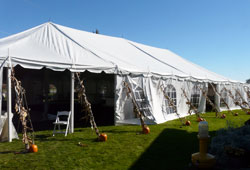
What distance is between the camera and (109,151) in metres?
5.16

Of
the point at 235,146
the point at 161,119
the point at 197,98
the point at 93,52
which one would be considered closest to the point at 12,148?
the point at 93,52

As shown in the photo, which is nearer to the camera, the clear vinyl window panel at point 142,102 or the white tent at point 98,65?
the white tent at point 98,65

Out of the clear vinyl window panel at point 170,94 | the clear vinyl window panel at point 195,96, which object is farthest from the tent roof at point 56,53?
the clear vinyl window panel at point 195,96

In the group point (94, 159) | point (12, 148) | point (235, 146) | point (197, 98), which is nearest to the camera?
point (235, 146)

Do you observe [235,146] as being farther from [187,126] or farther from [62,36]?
[62,36]

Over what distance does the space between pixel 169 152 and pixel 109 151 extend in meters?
1.28

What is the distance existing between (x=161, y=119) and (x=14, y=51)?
5.53 meters

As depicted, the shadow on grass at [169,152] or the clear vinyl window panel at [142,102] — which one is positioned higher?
the clear vinyl window panel at [142,102]

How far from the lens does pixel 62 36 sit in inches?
339

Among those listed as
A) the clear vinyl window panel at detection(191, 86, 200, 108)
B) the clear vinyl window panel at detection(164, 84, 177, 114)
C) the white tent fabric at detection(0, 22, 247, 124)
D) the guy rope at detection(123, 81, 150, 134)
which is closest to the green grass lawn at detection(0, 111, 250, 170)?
the guy rope at detection(123, 81, 150, 134)

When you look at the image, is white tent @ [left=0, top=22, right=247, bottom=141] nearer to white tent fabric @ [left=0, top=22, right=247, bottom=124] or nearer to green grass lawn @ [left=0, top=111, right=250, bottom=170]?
white tent fabric @ [left=0, top=22, right=247, bottom=124]

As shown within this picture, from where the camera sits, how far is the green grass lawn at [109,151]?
429cm

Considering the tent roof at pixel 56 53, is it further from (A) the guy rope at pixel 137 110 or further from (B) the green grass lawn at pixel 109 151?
(B) the green grass lawn at pixel 109 151

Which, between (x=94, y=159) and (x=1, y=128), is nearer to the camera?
(x=94, y=159)
